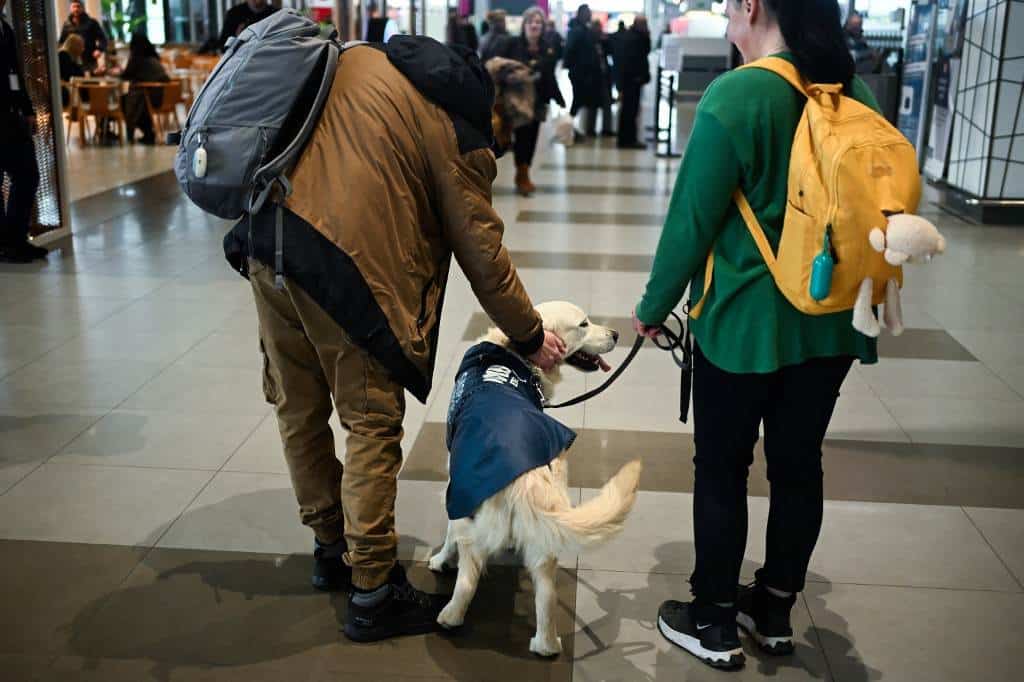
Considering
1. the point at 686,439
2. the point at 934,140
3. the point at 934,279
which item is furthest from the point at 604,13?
the point at 686,439

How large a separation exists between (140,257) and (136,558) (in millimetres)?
4410

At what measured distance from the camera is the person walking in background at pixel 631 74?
13.7 m

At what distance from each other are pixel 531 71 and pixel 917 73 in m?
4.91

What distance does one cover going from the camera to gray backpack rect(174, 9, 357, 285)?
85.0 inches

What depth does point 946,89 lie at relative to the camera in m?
10.1

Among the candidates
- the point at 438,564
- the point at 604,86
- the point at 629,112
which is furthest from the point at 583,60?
the point at 438,564

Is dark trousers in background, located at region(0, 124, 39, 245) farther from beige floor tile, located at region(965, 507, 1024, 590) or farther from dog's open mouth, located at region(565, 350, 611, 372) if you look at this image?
beige floor tile, located at region(965, 507, 1024, 590)

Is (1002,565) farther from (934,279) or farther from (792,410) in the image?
(934,279)

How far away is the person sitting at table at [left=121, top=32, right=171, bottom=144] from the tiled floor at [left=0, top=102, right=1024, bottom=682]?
8546 mm

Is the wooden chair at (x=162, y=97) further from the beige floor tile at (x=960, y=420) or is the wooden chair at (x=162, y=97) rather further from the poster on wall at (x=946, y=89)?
the beige floor tile at (x=960, y=420)

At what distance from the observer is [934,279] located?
21.5 ft

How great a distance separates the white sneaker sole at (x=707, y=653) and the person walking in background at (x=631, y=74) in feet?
38.8

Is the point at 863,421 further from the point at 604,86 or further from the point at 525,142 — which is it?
the point at 604,86

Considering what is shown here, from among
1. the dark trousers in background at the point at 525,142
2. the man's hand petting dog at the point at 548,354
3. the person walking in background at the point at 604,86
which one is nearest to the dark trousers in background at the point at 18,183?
the dark trousers in background at the point at 525,142
